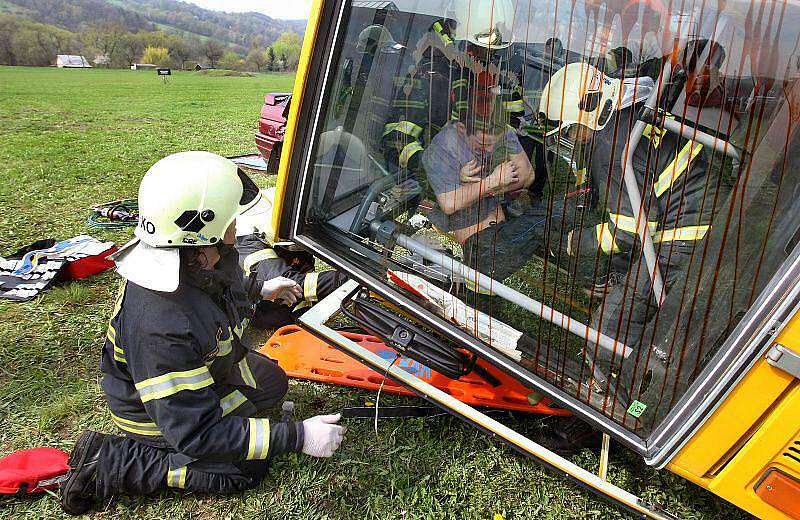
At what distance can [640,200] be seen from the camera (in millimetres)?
1632

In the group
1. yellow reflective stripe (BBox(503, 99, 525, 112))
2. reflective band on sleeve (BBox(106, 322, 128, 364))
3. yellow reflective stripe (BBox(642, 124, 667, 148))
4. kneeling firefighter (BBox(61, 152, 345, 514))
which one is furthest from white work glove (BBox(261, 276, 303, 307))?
yellow reflective stripe (BBox(642, 124, 667, 148))

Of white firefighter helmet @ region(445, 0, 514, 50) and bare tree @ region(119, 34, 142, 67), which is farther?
bare tree @ region(119, 34, 142, 67)

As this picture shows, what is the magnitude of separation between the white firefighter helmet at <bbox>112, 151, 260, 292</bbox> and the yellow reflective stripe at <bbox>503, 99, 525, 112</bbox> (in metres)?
1.08

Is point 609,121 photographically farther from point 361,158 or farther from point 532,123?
point 361,158

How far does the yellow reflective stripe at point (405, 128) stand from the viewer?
2053 millimetres

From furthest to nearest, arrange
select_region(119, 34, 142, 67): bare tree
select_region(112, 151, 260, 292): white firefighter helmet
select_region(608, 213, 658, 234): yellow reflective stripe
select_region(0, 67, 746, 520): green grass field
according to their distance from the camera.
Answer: select_region(119, 34, 142, 67): bare tree → select_region(0, 67, 746, 520): green grass field → select_region(112, 151, 260, 292): white firefighter helmet → select_region(608, 213, 658, 234): yellow reflective stripe

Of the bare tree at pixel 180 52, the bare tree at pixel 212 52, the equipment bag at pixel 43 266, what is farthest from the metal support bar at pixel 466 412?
the bare tree at pixel 212 52

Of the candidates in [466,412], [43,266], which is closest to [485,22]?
[466,412]

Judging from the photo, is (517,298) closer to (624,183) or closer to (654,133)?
(624,183)

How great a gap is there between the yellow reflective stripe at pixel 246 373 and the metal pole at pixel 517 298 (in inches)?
39.5

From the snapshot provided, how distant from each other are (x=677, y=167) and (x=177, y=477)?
7.52ft

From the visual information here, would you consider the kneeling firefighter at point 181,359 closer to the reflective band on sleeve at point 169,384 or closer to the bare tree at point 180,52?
the reflective band on sleeve at point 169,384

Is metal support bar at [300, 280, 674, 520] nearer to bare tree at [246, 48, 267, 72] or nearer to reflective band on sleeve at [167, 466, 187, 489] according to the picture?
reflective band on sleeve at [167, 466, 187, 489]

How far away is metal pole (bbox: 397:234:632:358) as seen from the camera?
6.09 ft
